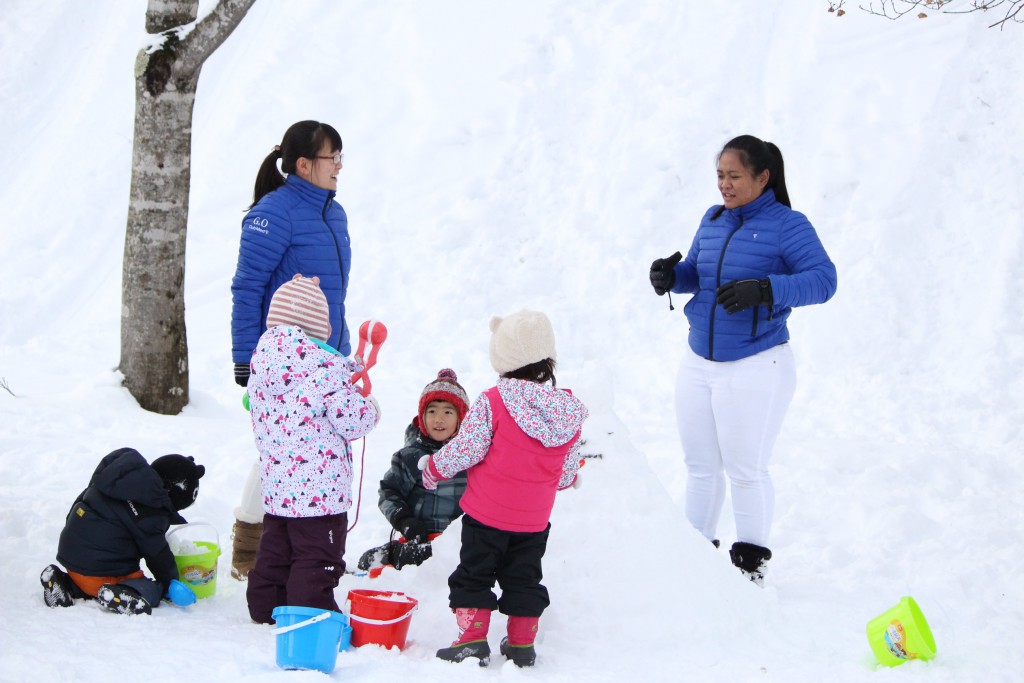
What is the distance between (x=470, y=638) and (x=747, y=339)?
1.82 meters

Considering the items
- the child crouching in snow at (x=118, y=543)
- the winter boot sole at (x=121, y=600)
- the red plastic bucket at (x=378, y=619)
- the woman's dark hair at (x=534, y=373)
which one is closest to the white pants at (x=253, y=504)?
the child crouching in snow at (x=118, y=543)

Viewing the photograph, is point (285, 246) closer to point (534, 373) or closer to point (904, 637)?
point (534, 373)

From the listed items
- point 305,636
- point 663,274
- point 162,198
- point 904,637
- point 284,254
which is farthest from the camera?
point 162,198

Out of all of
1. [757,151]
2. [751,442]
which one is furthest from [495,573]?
[757,151]

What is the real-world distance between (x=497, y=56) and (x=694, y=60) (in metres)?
2.09

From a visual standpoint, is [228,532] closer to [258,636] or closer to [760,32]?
[258,636]

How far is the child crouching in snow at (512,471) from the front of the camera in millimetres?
3715

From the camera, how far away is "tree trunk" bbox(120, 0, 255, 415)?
6.31 m

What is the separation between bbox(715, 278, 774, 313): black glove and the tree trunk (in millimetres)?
3683

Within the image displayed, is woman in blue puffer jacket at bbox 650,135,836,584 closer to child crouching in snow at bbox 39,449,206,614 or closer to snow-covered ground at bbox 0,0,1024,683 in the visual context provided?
snow-covered ground at bbox 0,0,1024,683

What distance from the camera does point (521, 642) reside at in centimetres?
366

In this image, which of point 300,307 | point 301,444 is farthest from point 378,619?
point 300,307

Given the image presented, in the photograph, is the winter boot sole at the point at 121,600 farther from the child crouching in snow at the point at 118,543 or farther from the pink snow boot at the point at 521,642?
the pink snow boot at the point at 521,642

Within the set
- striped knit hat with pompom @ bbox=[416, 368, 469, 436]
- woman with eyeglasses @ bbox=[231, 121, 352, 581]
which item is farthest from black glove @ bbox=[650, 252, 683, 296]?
woman with eyeglasses @ bbox=[231, 121, 352, 581]
